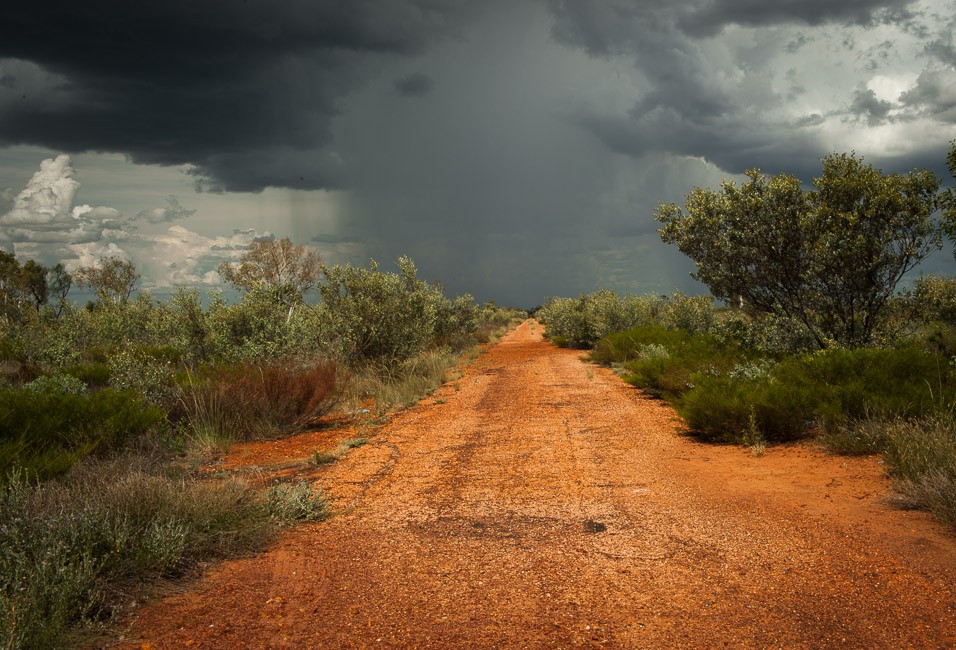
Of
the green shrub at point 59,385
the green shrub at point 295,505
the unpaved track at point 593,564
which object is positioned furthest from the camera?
the green shrub at point 59,385

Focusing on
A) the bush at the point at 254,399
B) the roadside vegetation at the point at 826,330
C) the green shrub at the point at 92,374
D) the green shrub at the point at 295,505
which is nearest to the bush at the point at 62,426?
the bush at the point at 254,399

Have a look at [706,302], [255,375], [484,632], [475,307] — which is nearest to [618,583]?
[484,632]

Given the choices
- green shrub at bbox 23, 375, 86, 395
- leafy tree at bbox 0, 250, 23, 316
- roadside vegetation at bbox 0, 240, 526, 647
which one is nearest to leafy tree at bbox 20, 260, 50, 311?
leafy tree at bbox 0, 250, 23, 316

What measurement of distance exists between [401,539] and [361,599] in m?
1.16

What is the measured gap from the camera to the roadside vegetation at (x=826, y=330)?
747 centimetres

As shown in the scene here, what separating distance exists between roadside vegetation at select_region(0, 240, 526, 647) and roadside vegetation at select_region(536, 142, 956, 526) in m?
5.92

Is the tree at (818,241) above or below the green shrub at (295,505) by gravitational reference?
above

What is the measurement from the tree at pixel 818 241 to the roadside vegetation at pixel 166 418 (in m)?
7.54

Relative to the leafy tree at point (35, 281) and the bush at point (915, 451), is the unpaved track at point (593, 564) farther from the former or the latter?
the leafy tree at point (35, 281)

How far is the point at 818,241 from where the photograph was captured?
1059 centimetres

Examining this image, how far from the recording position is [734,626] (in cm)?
363

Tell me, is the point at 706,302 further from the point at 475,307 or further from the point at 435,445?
the point at 435,445

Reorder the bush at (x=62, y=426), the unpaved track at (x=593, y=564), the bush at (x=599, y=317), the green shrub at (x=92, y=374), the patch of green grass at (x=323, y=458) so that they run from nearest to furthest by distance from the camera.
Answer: the unpaved track at (x=593, y=564), the bush at (x=62, y=426), the patch of green grass at (x=323, y=458), the green shrub at (x=92, y=374), the bush at (x=599, y=317)

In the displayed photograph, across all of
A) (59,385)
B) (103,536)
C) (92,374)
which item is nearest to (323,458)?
(103,536)
